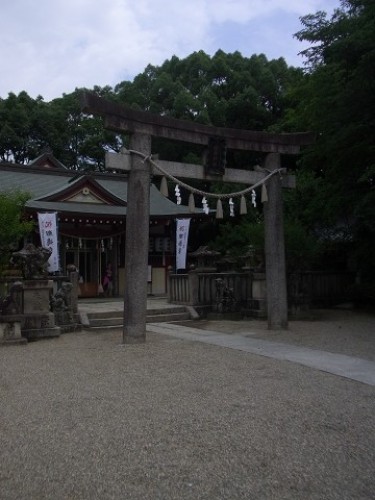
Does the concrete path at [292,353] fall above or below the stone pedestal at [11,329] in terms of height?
below

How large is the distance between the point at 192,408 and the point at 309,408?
1.30m

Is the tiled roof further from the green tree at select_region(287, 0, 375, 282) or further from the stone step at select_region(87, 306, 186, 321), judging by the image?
the green tree at select_region(287, 0, 375, 282)

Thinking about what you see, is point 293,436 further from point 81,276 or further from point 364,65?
point 81,276

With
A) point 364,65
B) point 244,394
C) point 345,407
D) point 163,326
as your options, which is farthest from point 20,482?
point 364,65

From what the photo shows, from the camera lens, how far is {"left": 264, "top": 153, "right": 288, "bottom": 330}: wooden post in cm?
1239

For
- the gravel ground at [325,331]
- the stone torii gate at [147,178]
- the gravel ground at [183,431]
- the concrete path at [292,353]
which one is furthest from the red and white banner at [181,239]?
the gravel ground at [183,431]

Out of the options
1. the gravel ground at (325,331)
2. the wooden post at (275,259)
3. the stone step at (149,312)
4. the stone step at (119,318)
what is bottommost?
Answer: the gravel ground at (325,331)

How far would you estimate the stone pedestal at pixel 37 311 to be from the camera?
11258 millimetres

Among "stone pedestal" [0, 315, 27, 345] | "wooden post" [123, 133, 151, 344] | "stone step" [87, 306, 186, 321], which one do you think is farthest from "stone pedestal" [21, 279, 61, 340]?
"stone step" [87, 306, 186, 321]

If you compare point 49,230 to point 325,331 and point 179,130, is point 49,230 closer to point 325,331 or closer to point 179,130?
point 179,130

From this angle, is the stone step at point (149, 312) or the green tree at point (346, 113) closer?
the green tree at point (346, 113)

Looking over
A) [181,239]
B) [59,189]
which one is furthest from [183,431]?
[59,189]

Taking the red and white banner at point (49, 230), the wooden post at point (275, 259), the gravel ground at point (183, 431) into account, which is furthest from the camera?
the red and white banner at point (49, 230)

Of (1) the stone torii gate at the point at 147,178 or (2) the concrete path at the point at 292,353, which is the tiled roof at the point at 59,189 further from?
(2) the concrete path at the point at 292,353
